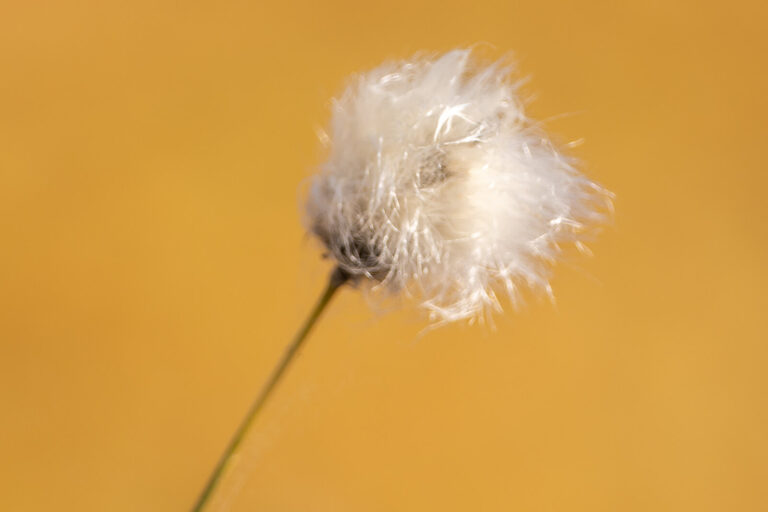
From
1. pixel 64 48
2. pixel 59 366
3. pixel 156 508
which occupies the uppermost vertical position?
pixel 64 48

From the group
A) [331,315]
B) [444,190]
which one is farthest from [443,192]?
[331,315]

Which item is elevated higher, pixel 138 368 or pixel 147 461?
pixel 138 368

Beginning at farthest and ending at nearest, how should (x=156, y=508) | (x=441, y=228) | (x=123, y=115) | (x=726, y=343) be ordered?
(x=726, y=343) < (x=123, y=115) < (x=156, y=508) < (x=441, y=228)

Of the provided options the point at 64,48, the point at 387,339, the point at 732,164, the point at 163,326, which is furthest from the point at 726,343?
the point at 64,48

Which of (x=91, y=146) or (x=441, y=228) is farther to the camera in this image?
(x=91, y=146)

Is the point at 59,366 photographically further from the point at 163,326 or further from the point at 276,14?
the point at 276,14

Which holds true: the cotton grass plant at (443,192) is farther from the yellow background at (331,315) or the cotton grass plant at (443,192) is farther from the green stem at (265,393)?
the yellow background at (331,315)

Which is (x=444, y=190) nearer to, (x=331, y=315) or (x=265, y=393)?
(x=265, y=393)

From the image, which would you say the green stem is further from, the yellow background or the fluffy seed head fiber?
the yellow background
